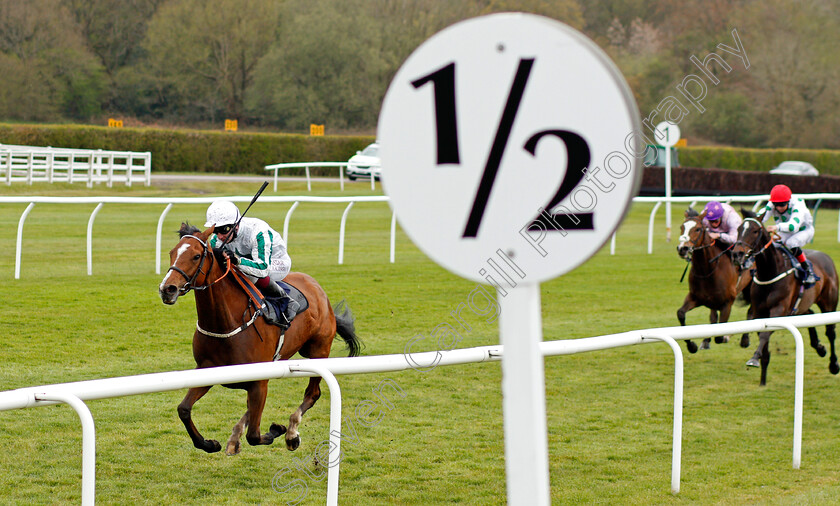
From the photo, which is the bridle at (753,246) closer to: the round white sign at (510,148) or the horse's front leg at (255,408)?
the horse's front leg at (255,408)

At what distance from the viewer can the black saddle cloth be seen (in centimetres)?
459

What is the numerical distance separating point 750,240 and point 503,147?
20.1ft

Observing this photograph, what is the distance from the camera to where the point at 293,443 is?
4461 millimetres

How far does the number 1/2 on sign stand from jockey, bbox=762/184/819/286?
628cm

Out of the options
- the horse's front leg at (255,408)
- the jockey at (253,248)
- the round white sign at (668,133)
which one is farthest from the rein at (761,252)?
the round white sign at (668,133)

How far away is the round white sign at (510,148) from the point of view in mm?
1392

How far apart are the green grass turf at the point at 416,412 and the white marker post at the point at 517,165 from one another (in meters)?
2.53

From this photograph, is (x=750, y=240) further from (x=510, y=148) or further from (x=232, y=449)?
(x=510, y=148)

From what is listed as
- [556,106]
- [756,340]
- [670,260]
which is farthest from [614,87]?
[670,260]

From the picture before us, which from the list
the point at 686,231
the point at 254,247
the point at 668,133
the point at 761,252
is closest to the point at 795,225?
the point at 761,252

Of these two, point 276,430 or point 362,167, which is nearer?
point 276,430

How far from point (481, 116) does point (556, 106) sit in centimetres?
11

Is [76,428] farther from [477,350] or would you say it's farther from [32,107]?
[32,107]

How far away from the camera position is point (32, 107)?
114 ft
